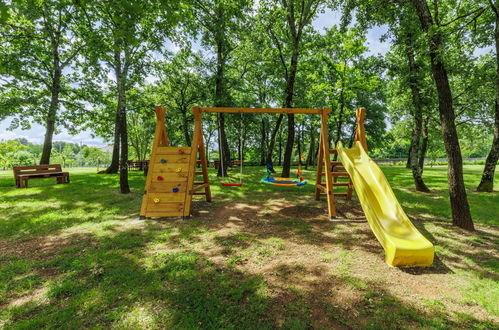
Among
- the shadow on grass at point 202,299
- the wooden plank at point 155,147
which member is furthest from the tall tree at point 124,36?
the shadow on grass at point 202,299

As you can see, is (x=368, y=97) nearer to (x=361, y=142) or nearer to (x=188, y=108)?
(x=188, y=108)

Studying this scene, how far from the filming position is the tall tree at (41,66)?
11188 millimetres

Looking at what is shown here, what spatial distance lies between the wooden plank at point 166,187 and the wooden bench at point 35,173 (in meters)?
8.94

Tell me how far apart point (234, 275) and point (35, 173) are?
13.2 m

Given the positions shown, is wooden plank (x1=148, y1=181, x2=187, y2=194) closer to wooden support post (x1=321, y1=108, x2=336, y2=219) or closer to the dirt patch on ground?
the dirt patch on ground

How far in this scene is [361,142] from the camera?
6766mm

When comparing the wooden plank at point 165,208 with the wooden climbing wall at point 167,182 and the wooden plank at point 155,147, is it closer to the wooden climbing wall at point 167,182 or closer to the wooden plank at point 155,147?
the wooden climbing wall at point 167,182

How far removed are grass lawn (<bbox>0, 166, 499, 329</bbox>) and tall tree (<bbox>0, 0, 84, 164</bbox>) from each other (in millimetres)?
9455

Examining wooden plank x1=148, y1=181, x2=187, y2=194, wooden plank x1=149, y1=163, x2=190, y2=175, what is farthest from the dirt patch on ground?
wooden plank x1=149, y1=163, x2=190, y2=175

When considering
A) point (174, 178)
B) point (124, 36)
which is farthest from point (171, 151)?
point (124, 36)

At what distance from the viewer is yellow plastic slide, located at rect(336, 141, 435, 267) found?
3.50 metres

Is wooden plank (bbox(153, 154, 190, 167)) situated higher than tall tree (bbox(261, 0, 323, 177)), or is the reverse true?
tall tree (bbox(261, 0, 323, 177))

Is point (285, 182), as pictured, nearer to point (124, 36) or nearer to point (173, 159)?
point (173, 159)

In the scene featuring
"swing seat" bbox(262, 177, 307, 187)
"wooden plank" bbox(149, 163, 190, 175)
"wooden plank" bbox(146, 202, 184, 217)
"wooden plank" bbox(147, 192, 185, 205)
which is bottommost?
"wooden plank" bbox(146, 202, 184, 217)
